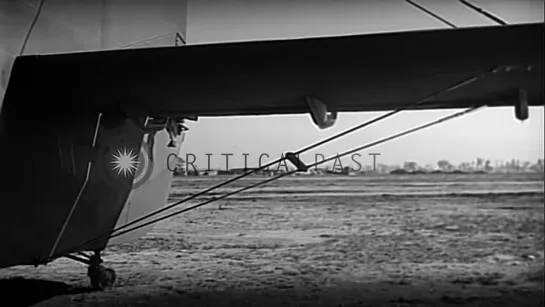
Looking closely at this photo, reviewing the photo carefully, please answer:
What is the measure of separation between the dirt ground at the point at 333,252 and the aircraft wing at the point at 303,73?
258 millimetres

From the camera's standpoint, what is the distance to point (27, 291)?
168 centimetres

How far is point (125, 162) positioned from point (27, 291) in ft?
1.84

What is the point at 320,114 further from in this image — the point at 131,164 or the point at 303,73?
the point at 131,164

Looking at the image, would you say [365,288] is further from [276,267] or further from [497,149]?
[497,149]

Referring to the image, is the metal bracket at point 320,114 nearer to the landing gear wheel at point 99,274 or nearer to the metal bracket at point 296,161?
the metal bracket at point 296,161

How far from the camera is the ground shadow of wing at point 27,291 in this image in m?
1.64

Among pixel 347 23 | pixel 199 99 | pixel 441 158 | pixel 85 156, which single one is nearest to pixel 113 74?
A: pixel 199 99

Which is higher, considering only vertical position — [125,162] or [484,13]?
[484,13]

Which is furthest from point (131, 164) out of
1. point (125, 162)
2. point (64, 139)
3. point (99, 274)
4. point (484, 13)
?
point (484, 13)

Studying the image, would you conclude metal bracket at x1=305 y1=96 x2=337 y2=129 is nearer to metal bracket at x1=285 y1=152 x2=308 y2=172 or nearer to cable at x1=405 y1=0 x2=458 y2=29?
metal bracket at x1=285 y1=152 x2=308 y2=172

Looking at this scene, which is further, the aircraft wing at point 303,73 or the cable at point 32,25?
the cable at point 32,25

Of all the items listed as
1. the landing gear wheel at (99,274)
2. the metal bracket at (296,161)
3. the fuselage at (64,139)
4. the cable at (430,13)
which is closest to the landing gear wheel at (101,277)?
the landing gear wheel at (99,274)

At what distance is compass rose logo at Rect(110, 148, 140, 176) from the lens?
1.45m

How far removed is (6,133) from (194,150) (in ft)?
1.64
